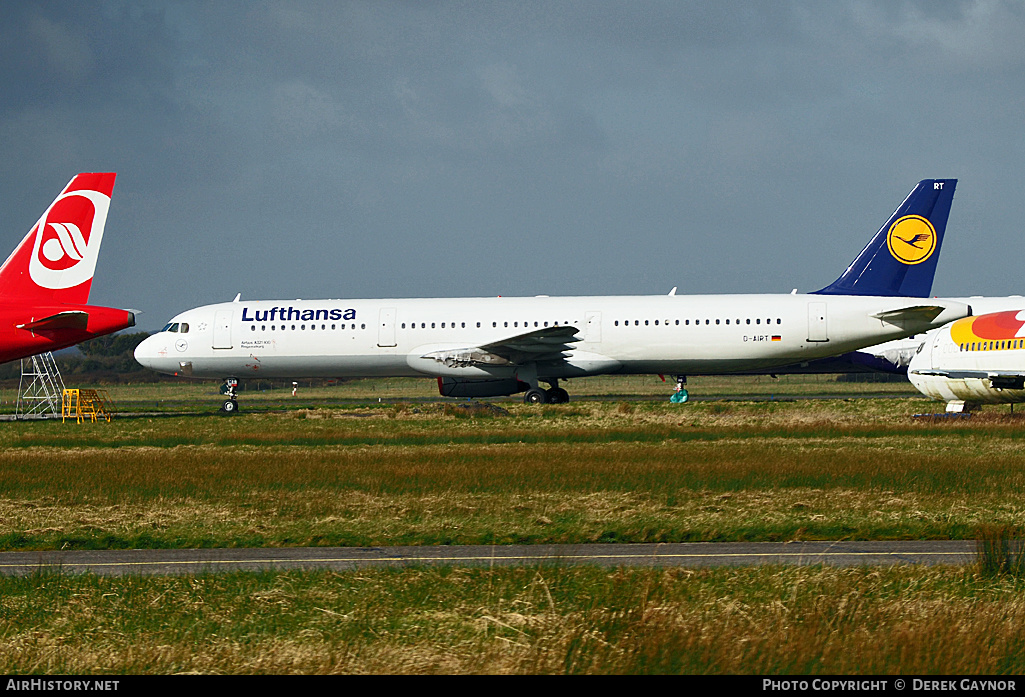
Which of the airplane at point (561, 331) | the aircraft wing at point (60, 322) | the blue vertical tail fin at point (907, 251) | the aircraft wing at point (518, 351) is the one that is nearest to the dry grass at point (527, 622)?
the aircraft wing at point (60, 322)

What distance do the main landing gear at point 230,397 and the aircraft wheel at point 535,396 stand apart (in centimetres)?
1235

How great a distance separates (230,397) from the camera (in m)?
46.8

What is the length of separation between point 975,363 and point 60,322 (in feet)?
95.7

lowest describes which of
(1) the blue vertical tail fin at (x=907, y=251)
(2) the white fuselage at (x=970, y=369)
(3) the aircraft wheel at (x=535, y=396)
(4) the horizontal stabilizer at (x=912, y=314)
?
(3) the aircraft wheel at (x=535, y=396)

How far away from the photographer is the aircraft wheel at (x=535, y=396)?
4444 cm

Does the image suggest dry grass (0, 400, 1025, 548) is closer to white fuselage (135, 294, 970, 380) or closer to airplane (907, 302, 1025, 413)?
airplane (907, 302, 1025, 413)

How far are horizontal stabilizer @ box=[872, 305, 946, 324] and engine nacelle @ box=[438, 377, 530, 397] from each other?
1491 cm

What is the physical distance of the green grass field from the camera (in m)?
8.11

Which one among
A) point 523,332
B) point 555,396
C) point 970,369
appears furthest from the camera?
point 555,396

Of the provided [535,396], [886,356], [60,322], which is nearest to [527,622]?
[60,322]

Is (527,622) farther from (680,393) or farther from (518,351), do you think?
(680,393)

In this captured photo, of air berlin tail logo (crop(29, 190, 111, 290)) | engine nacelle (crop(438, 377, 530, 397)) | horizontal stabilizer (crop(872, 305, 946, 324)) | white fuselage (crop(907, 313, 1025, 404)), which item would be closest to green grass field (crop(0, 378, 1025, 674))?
white fuselage (crop(907, 313, 1025, 404))

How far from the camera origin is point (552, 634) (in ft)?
27.6

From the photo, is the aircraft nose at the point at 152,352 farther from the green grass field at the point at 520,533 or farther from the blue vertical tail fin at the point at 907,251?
the blue vertical tail fin at the point at 907,251
